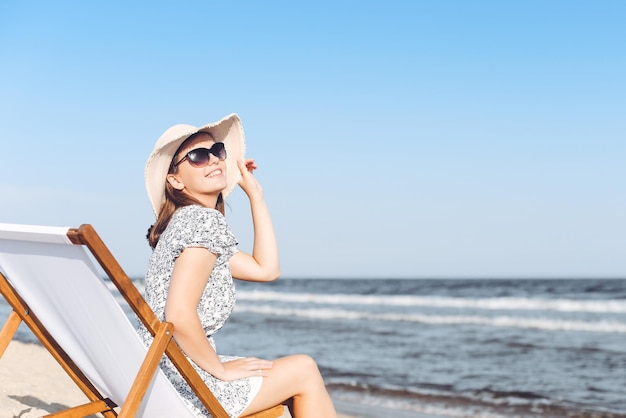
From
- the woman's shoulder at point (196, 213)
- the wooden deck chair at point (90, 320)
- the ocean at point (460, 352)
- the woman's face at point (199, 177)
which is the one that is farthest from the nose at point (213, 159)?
the ocean at point (460, 352)

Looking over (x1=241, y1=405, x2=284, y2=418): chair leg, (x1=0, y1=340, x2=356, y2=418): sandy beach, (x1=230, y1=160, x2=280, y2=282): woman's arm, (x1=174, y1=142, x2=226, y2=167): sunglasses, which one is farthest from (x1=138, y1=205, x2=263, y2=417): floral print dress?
(x1=0, y1=340, x2=356, y2=418): sandy beach

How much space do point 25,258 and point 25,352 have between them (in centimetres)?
543

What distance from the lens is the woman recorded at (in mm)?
2480

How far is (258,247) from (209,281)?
0.64m

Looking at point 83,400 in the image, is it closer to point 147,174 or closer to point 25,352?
point 25,352

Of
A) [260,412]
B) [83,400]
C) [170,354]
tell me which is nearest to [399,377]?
[83,400]

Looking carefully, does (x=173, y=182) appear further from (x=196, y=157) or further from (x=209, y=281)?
(x=209, y=281)

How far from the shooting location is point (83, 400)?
209 inches

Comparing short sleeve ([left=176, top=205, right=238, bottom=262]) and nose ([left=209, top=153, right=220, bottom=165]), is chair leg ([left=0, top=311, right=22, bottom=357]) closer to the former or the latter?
short sleeve ([left=176, top=205, right=238, bottom=262])

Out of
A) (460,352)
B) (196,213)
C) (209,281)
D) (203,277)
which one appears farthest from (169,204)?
(460,352)

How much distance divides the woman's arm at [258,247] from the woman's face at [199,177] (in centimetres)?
37

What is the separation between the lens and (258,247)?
130 inches

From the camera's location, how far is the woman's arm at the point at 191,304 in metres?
2.41

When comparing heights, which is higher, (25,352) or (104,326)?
(104,326)
